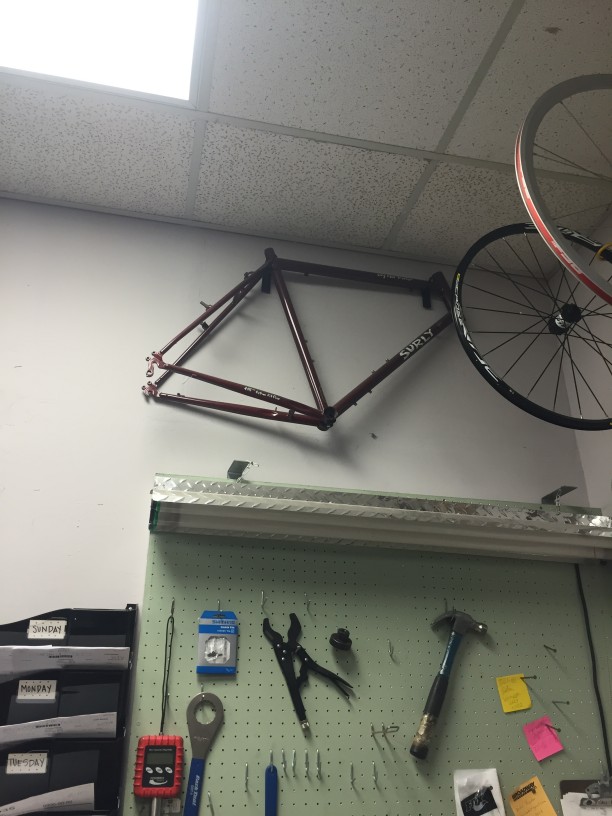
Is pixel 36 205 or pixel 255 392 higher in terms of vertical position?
pixel 36 205

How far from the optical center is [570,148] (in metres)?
1.72

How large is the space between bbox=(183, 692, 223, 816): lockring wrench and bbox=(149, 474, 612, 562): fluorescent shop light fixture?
1.28 ft

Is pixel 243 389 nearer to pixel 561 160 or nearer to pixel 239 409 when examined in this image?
pixel 239 409

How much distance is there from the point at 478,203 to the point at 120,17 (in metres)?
1.13

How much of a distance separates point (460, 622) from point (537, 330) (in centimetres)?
110

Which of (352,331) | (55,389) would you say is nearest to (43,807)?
(55,389)

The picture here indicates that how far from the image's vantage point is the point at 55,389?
5.40 ft

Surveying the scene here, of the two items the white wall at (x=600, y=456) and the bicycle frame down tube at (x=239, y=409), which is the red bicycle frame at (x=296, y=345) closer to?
the bicycle frame down tube at (x=239, y=409)

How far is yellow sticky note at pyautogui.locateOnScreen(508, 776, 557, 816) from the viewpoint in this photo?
1.46 m

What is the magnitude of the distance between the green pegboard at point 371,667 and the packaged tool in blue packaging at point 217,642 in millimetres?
20

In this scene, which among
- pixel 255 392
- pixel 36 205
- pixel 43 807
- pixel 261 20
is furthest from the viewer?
pixel 36 205

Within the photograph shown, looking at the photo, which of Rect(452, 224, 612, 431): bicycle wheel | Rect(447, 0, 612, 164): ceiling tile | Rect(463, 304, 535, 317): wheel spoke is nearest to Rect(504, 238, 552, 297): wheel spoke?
Rect(452, 224, 612, 431): bicycle wheel

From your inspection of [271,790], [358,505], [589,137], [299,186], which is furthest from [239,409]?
[589,137]

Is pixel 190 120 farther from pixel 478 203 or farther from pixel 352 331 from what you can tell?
pixel 478 203
